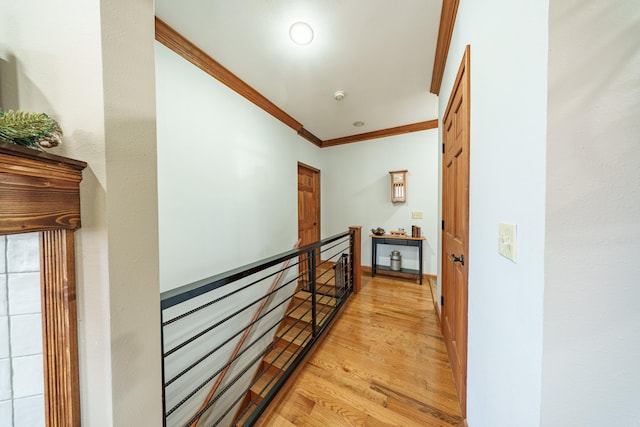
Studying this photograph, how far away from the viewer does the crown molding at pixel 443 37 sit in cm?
136

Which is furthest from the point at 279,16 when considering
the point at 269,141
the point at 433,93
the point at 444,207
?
the point at 444,207

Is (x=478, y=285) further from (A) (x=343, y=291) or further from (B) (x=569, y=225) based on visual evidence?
(A) (x=343, y=291)

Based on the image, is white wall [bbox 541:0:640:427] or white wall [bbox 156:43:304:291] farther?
white wall [bbox 156:43:304:291]

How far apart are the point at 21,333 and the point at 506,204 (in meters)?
1.43

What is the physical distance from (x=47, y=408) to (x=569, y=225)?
1328 mm

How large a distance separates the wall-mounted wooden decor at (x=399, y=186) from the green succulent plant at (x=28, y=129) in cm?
345

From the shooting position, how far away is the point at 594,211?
0.42m

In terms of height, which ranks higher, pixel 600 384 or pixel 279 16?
pixel 279 16

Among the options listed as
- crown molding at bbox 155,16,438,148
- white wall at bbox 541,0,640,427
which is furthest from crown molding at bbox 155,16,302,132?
white wall at bbox 541,0,640,427

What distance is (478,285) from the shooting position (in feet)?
3.11

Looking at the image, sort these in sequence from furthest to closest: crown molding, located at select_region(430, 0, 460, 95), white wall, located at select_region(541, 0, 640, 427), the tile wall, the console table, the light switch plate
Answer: the console table
crown molding, located at select_region(430, 0, 460, 95)
the light switch plate
the tile wall
white wall, located at select_region(541, 0, 640, 427)

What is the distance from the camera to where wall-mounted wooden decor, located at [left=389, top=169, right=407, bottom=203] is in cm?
332

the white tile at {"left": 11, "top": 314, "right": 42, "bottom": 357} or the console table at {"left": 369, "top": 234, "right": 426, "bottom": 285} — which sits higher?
the white tile at {"left": 11, "top": 314, "right": 42, "bottom": 357}

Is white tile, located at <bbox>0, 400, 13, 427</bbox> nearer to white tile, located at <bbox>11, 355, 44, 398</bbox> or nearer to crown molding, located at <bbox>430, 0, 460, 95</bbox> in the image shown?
white tile, located at <bbox>11, 355, 44, 398</bbox>
